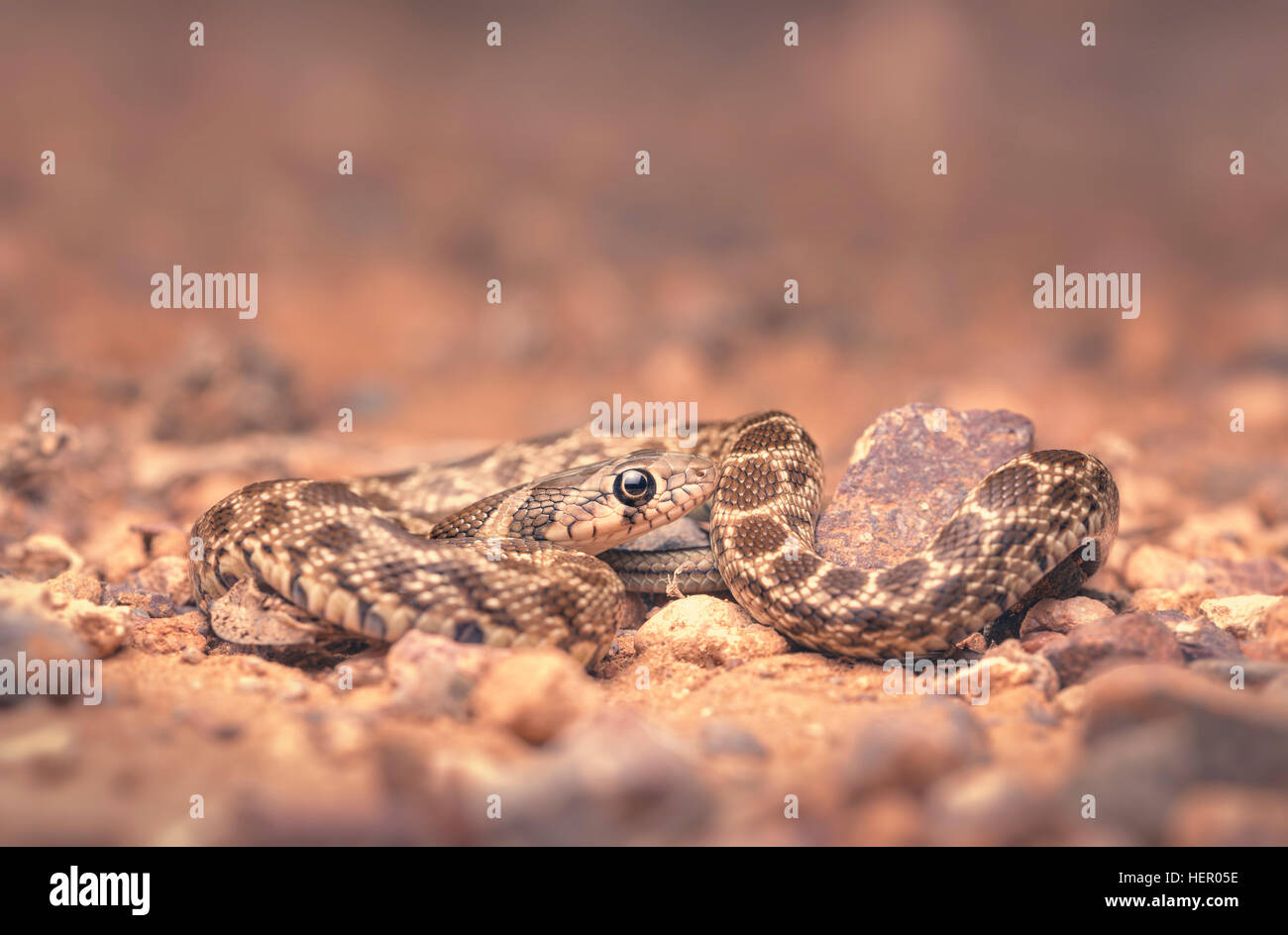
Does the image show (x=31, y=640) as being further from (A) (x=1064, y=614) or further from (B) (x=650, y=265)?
(B) (x=650, y=265)

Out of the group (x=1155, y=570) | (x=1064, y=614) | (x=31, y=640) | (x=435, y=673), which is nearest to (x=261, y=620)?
(x=31, y=640)

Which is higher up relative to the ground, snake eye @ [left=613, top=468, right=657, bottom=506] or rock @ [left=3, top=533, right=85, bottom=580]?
snake eye @ [left=613, top=468, right=657, bottom=506]

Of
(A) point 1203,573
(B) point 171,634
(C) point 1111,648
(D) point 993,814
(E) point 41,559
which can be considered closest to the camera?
(D) point 993,814

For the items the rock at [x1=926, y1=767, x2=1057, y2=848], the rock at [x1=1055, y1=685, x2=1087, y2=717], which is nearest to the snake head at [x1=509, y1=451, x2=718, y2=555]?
the rock at [x1=1055, y1=685, x2=1087, y2=717]

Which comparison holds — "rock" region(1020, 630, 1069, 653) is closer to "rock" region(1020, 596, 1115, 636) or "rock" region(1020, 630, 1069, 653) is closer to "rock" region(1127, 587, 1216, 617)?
"rock" region(1020, 596, 1115, 636)

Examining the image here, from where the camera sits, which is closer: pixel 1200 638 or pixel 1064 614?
pixel 1200 638
